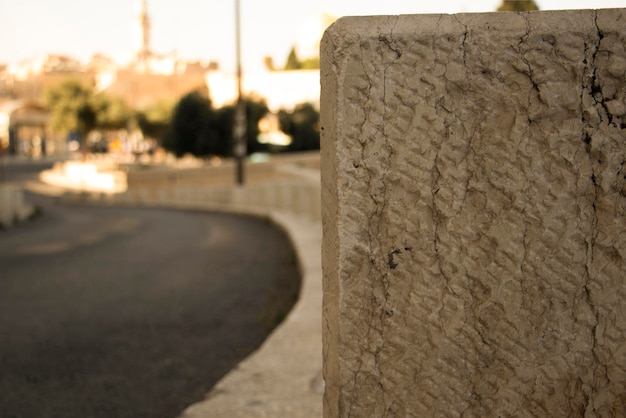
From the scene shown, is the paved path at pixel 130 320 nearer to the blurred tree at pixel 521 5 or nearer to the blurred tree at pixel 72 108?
the blurred tree at pixel 521 5

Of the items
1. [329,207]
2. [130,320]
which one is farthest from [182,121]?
[329,207]

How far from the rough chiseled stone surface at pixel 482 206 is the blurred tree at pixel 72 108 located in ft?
184

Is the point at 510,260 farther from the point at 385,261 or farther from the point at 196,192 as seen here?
the point at 196,192

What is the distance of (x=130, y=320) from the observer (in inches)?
204

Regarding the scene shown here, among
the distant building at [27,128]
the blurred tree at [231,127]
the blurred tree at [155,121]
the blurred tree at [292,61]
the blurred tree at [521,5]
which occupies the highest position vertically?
the blurred tree at [521,5]

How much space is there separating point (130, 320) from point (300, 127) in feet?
142

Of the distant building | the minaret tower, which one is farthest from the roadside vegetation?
the minaret tower

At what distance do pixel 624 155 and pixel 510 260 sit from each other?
0.89 ft

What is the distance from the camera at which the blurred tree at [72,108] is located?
5544 cm

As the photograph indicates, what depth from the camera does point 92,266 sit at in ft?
26.7

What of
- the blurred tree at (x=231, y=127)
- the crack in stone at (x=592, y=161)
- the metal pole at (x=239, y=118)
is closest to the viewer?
the crack in stone at (x=592, y=161)

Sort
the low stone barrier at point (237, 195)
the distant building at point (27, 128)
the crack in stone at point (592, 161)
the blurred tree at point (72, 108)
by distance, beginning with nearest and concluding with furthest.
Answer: the crack in stone at point (592, 161)
the low stone barrier at point (237, 195)
the blurred tree at point (72, 108)
the distant building at point (27, 128)

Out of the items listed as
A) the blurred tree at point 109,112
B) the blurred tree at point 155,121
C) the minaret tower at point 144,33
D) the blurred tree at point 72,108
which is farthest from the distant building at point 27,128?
the minaret tower at point 144,33

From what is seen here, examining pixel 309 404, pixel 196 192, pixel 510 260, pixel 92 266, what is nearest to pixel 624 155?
pixel 510 260
